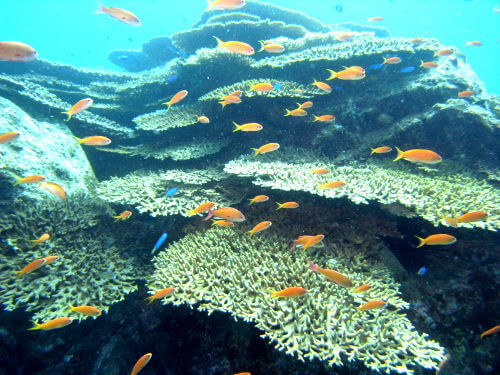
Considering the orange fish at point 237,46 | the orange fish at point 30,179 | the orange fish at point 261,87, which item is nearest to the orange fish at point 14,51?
the orange fish at point 30,179

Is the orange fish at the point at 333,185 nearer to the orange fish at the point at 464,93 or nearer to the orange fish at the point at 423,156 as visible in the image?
the orange fish at the point at 423,156

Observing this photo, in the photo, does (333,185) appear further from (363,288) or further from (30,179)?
(30,179)

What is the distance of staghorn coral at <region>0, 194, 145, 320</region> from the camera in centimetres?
348

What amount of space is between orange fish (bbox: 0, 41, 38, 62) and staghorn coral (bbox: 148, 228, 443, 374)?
10.3 feet

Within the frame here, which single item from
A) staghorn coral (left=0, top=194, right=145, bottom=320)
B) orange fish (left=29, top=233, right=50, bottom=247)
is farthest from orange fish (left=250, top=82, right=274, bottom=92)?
orange fish (left=29, top=233, right=50, bottom=247)

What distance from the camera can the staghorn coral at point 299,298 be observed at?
8.58 feet

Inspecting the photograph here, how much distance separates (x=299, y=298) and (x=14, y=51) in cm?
444

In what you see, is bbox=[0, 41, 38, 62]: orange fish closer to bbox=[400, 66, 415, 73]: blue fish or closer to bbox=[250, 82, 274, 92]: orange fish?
bbox=[250, 82, 274, 92]: orange fish

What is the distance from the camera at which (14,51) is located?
288 centimetres

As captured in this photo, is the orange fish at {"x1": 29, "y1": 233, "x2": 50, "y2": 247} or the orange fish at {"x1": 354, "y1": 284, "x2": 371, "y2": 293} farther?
the orange fish at {"x1": 29, "y1": 233, "x2": 50, "y2": 247}

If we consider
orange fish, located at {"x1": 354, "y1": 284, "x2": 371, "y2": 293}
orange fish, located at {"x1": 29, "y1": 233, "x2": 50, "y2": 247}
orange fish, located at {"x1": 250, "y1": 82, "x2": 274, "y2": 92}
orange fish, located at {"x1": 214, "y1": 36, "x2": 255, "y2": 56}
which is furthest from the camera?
orange fish, located at {"x1": 250, "y1": 82, "x2": 274, "y2": 92}

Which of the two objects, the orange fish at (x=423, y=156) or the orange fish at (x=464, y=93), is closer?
the orange fish at (x=423, y=156)

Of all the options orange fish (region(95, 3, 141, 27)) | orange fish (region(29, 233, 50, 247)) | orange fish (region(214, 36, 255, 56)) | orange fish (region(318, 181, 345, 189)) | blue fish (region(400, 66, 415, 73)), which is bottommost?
orange fish (region(29, 233, 50, 247))

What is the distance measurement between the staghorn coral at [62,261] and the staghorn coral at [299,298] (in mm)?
707
